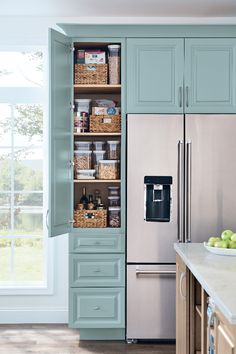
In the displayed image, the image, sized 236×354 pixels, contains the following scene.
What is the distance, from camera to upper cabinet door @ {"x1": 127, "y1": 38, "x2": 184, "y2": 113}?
4.11 metres

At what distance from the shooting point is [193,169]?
409cm

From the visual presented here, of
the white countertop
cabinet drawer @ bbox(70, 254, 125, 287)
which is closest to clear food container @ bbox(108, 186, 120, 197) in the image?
cabinet drawer @ bbox(70, 254, 125, 287)

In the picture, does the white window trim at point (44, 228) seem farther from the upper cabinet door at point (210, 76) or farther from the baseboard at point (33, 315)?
the upper cabinet door at point (210, 76)

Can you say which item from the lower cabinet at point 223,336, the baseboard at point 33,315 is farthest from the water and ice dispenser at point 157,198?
the lower cabinet at point 223,336

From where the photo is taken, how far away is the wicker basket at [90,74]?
4.18 meters

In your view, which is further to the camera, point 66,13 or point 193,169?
point 66,13

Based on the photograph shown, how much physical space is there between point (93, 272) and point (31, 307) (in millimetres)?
894

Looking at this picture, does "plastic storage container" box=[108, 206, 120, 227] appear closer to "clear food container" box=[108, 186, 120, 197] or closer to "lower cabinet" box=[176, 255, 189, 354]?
"clear food container" box=[108, 186, 120, 197]

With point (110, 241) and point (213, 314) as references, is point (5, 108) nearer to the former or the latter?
point (110, 241)

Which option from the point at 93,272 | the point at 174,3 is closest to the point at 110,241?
the point at 93,272

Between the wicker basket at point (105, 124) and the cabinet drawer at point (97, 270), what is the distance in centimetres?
97

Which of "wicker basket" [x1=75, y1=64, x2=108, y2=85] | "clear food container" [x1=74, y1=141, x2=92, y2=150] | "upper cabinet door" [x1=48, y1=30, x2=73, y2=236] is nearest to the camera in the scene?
"upper cabinet door" [x1=48, y1=30, x2=73, y2=236]

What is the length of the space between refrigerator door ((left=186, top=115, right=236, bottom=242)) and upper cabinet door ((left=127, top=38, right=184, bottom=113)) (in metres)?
0.22

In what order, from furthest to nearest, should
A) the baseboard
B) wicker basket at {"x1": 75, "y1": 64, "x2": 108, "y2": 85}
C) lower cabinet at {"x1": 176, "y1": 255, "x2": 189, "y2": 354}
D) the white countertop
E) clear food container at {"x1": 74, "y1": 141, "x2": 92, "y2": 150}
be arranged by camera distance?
the baseboard
clear food container at {"x1": 74, "y1": 141, "x2": 92, "y2": 150}
wicker basket at {"x1": 75, "y1": 64, "x2": 108, "y2": 85}
lower cabinet at {"x1": 176, "y1": 255, "x2": 189, "y2": 354}
the white countertop
